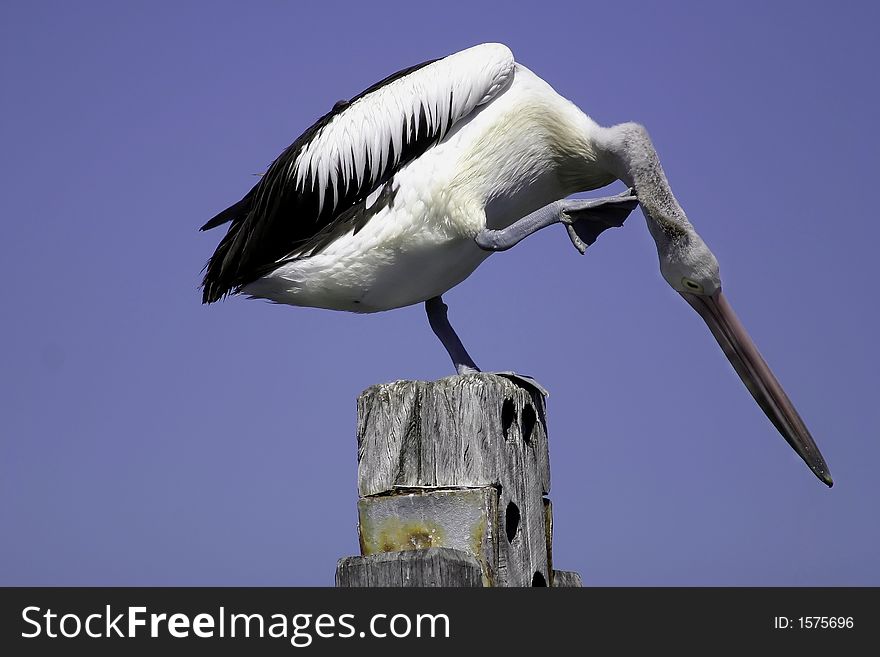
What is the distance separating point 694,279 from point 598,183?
774 millimetres

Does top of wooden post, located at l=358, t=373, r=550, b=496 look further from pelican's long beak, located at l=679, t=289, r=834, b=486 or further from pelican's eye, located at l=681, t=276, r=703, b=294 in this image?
pelican's long beak, located at l=679, t=289, r=834, b=486

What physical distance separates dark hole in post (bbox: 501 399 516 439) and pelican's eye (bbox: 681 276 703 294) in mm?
1745

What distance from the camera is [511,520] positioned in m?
4.22

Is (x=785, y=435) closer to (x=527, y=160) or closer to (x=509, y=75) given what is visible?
(x=527, y=160)

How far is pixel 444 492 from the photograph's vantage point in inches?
163

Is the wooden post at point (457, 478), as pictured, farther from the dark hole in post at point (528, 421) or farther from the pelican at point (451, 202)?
the pelican at point (451, 202)

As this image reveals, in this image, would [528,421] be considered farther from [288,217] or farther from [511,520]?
[288,217]

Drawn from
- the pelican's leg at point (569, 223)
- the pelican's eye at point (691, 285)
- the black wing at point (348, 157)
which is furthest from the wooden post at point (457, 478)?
the pelican's eye at point (691, 285)

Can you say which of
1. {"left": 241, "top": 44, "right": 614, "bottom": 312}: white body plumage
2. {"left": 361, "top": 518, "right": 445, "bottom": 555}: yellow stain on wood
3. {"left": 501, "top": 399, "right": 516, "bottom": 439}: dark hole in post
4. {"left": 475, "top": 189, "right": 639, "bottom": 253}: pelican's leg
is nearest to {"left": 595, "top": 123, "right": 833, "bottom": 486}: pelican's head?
{"left": 241, "top": 44, "right": 614, "bottom": 312}: white body plumage

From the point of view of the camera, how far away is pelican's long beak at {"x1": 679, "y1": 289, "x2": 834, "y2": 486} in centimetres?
564

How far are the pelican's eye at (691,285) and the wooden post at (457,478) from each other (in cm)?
161

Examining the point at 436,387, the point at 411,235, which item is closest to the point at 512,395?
the point at 436,387

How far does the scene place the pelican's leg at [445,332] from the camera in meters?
5.66
